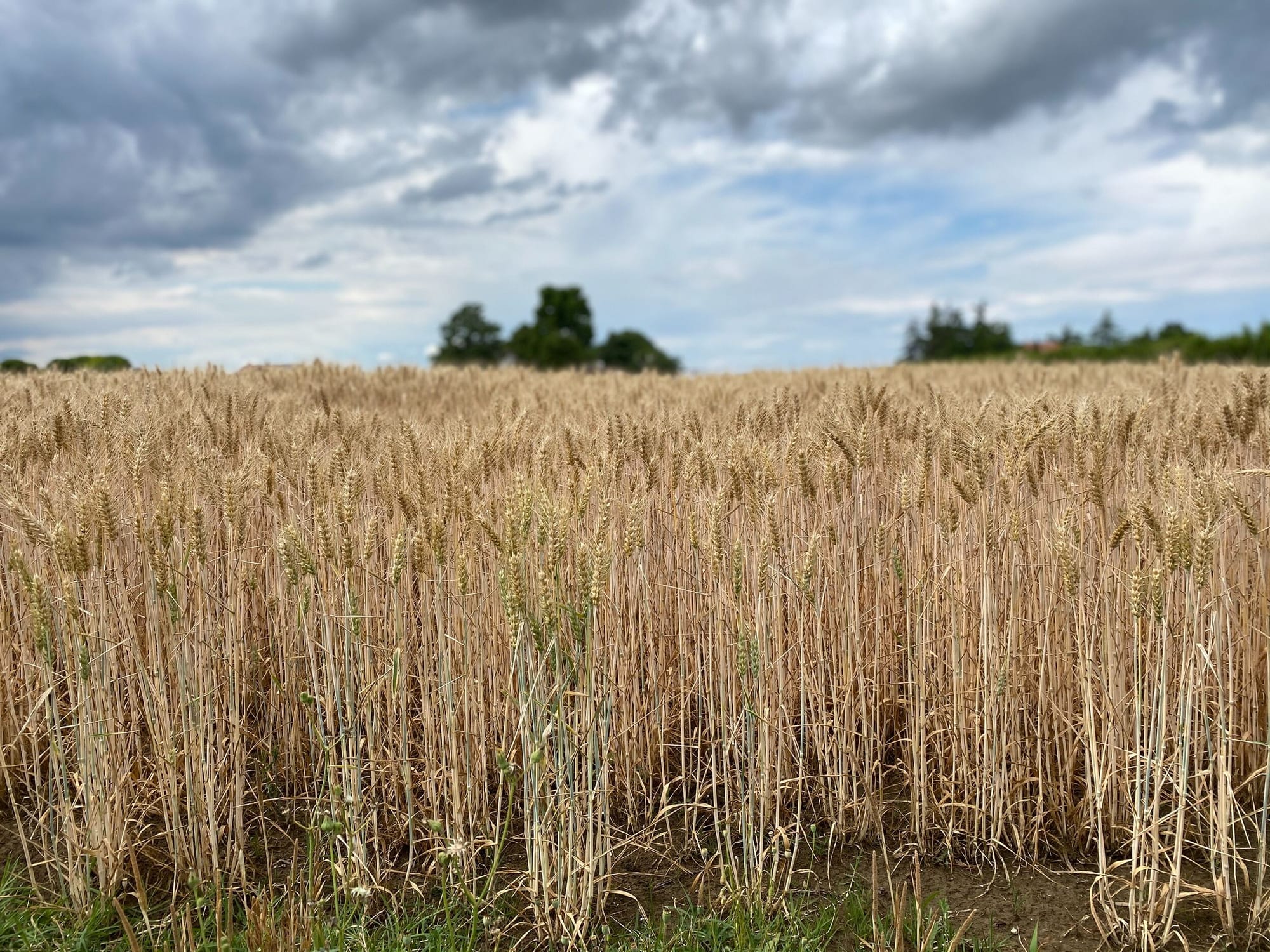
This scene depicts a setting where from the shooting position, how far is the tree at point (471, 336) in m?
46.8

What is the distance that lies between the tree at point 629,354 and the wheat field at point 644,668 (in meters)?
44.1

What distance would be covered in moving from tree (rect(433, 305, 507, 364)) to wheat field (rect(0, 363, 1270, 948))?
4392cm

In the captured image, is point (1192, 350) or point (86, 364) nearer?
point (86, 364)

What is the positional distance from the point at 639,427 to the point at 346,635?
145 centimetres

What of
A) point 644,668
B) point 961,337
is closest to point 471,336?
point 961,337

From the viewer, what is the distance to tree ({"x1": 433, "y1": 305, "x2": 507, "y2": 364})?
46.8 m

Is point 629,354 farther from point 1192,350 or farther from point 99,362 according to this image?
point 99,362

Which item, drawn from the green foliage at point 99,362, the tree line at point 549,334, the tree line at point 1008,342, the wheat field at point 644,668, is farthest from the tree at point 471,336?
the wheat field at point 644,668

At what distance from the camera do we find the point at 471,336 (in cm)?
4750

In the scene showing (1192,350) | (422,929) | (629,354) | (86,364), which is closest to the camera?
(422,929)

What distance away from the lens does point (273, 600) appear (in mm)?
3152

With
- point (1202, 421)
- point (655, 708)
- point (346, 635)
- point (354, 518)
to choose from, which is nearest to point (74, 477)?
point (354, 518)

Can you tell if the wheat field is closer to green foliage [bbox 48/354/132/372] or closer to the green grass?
the green grass

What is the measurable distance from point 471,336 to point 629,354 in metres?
8.23
